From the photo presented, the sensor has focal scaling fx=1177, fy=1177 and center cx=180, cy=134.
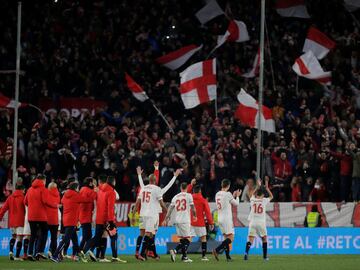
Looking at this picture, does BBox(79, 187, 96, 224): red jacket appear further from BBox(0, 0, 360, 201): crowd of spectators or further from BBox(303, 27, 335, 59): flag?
BBox(303, 27, 335, 59): flag

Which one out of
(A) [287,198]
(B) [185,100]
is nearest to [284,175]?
(A) [287,198]

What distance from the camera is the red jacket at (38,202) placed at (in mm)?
32688

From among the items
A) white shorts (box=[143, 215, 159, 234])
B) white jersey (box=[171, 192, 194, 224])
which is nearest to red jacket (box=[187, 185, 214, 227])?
white jersey (box=[171, 192, 194, 224])

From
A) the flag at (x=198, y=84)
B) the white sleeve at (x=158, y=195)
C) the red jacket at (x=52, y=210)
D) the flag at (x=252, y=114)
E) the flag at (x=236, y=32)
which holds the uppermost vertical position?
the flag at (x=236, y=32)

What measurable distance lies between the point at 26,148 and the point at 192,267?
14727mm

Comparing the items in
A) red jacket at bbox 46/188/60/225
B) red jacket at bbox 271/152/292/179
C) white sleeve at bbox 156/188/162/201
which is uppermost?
red jacket at bbox 271/152/292/179

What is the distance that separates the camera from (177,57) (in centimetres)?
4644

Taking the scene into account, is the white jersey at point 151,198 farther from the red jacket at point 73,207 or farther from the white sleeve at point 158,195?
the red jacket at point 73,207

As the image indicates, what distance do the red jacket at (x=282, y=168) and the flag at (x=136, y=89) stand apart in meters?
6.71

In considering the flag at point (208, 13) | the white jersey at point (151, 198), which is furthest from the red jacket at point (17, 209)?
the flag at point (208, 13)

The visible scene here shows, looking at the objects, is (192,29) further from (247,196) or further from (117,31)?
(247,196)

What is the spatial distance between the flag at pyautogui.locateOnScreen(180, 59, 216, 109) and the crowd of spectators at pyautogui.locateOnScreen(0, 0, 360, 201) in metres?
1.16

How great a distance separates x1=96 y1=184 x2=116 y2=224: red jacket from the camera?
32031 millimetres

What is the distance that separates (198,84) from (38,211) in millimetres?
11423
